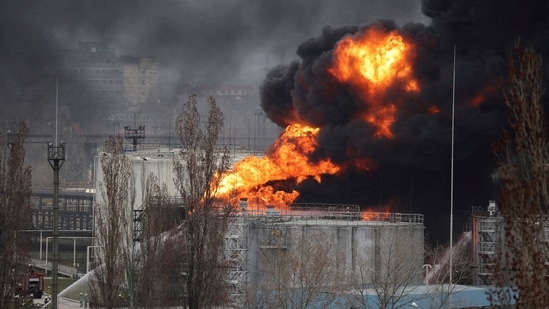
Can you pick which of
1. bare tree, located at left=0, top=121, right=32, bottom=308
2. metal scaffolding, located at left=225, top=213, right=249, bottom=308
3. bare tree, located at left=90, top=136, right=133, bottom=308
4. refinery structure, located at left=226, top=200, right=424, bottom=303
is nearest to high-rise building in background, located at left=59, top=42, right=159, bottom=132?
refinery structure, located at left=226, top=200, right=424, bottom=303

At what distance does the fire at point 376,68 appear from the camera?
247ft

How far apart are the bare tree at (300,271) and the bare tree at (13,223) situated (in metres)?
10.3

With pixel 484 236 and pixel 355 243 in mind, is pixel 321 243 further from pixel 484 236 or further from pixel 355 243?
pixel 484 236

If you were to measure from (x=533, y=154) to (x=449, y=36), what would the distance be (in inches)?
1989

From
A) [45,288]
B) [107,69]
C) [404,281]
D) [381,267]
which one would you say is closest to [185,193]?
[404,281]

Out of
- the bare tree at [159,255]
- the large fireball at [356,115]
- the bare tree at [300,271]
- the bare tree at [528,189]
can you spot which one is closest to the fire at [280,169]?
A: the large fireball at [356,115]

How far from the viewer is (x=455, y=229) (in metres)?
76.0

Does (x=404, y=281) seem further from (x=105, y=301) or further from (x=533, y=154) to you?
(x=533, y=154)

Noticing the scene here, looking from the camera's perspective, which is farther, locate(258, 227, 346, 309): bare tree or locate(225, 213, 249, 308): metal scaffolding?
locate(225, 213, 249, 308): metal scaffolding

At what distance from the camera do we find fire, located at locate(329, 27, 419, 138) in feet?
247

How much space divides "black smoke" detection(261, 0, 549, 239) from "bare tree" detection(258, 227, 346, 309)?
10.8 meters

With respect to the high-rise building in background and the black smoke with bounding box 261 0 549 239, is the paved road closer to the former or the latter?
the black smoke with bounding box 261 0 549 239

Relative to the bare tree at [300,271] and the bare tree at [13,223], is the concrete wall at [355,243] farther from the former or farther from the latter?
the bare tree at [13,223]

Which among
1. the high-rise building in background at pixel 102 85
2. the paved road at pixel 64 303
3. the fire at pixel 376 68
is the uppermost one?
the high-rise building in background at pixel 102 85
